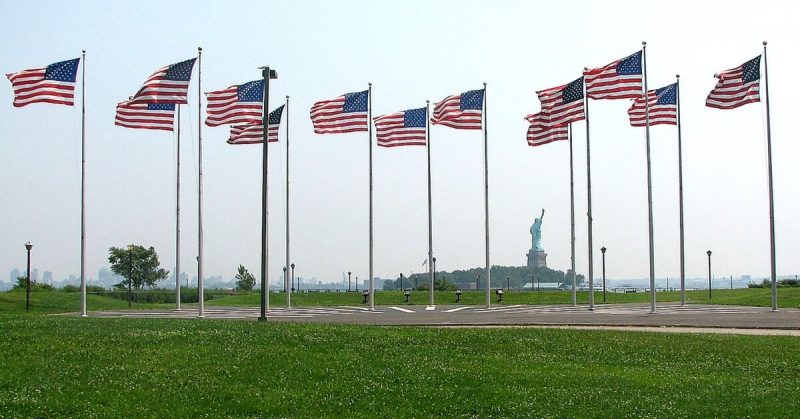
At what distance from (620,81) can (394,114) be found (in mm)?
9841

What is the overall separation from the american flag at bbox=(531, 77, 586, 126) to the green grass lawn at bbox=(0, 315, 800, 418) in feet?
55.9

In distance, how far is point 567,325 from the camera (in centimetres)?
2478

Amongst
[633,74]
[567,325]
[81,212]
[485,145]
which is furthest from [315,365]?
[485,145]

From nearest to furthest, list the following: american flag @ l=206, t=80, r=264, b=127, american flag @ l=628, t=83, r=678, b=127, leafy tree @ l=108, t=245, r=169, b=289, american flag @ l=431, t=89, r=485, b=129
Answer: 1. american flag @ l=206, t=80, r=264, b=127
2. american flag @ l=628, t=83, r=678, b=127
3. american flag @ l=431, t=89, r=485, b=129
4. leafy tree @ l=108, t=245, r=169, b=289

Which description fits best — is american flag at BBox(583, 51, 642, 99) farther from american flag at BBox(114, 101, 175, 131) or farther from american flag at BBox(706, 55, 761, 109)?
american flag at BBox(114, 101, 175, 131)

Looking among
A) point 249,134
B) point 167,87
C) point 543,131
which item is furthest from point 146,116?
point 543,131

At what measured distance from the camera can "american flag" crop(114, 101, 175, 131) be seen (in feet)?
101

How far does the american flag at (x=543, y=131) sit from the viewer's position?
35.9 meters

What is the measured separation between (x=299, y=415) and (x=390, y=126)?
2604cm

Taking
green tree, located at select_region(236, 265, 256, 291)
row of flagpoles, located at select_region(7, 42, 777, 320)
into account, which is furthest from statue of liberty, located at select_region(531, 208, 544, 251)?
row of flagpoles, located at select_region(7, 42, 777, 320)

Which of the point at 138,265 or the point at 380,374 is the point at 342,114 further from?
the point at 138,265

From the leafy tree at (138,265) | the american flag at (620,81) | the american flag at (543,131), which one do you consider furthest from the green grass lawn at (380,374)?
the leafy tree at (138,265)

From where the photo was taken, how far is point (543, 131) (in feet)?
118

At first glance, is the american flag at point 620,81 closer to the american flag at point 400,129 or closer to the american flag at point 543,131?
the american flag at point 543,131
